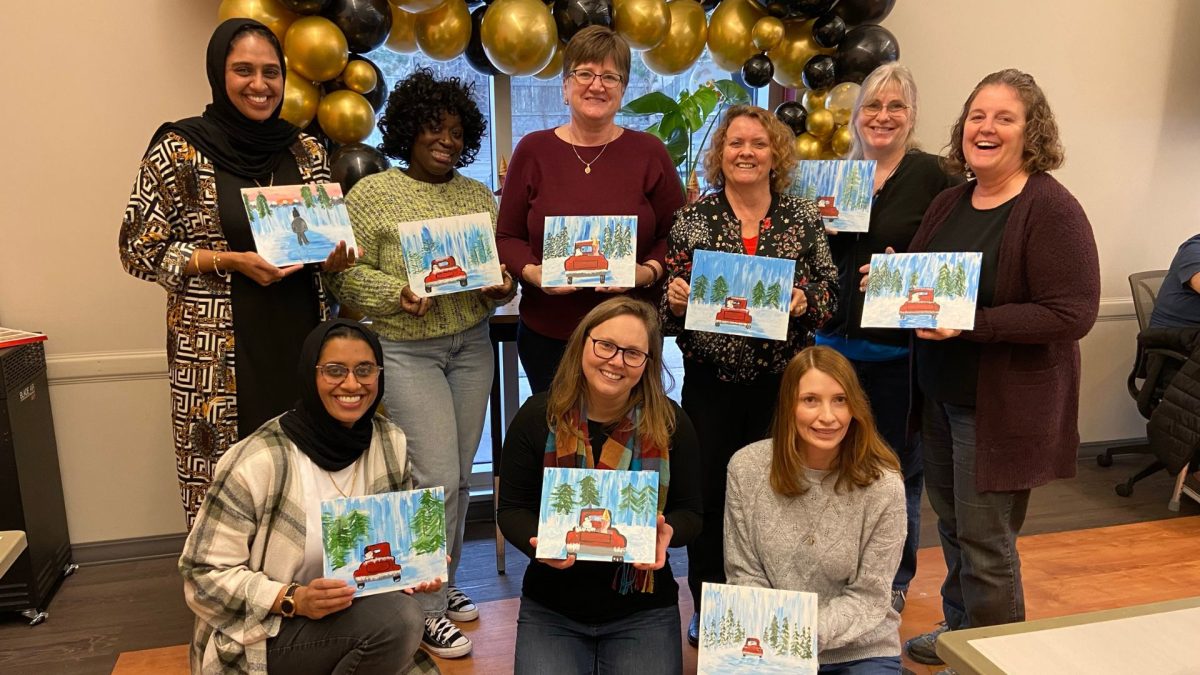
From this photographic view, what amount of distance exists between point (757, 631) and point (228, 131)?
1.83m

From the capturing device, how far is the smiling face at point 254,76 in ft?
7.35

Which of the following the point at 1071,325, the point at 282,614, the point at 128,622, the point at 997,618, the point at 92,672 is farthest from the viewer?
the point at 128,622

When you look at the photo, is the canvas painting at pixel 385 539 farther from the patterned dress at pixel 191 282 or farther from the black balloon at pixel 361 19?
the black balloon at pixel 361 19

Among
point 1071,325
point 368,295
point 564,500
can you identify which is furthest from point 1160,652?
point 368,295

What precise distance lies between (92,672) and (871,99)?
293 cm

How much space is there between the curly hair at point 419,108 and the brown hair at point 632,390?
33.8 inches

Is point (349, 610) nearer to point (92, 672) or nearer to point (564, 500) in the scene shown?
point (564, 500)

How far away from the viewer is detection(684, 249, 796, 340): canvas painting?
7.62ft

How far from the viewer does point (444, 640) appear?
2697 mm

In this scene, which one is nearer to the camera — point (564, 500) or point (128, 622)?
point (564, 500)

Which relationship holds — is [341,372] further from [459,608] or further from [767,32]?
[767,32]

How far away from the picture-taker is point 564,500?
190 centimetres

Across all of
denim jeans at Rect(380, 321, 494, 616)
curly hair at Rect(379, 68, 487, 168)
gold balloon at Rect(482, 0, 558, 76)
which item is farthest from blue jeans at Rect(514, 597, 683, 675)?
gold balloon at Rect(482, 0, 558, 76)

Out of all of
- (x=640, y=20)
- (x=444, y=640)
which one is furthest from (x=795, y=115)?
(x=444, y=640)
